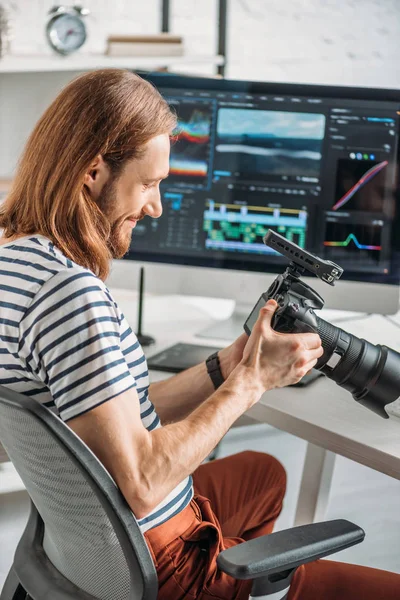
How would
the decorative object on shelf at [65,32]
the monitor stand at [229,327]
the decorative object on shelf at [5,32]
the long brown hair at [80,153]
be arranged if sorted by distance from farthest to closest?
the decorative object on shelf at [65,32]
the decorative object on shelf at [5,32]
the monitor stand at [229,327]
the long brown hair at [80,153]

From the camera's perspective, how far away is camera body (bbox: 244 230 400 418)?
41.5 inches

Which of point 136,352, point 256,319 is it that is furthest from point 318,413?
point 136,352

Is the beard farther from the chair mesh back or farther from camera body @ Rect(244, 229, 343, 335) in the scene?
the chair mesh back

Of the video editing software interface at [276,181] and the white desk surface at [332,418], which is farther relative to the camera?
the video editing software interface at [276,181]

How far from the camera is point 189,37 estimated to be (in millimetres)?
3287

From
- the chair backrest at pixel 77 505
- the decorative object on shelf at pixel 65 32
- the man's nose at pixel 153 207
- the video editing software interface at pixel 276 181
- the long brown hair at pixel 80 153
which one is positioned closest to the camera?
the chair backrest at pixel 77 505

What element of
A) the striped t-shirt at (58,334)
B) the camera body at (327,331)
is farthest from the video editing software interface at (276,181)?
the striped t-shirt at (58,334)

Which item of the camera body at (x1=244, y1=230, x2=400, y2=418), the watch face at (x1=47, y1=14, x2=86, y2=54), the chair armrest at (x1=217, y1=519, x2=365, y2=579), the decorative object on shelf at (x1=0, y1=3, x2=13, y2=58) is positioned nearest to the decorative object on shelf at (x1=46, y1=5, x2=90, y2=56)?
the watch face at (x1=47, y1=14, x2=86, y2=54)

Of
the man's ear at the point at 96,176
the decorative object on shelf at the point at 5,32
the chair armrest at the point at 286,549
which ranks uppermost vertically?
the decorative object on shelf at the point at 5,32

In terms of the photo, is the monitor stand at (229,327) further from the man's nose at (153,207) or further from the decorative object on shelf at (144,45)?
the decorative object on shelf at (144,45)

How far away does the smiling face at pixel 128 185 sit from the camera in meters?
1.00

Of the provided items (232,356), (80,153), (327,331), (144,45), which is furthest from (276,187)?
(144,45)

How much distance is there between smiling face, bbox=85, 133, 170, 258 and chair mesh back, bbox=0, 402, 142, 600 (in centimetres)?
31

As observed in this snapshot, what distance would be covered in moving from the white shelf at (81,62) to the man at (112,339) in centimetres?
124
